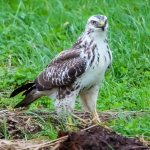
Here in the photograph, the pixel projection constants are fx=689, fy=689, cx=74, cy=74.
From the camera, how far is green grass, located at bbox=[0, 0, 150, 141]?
322 inches

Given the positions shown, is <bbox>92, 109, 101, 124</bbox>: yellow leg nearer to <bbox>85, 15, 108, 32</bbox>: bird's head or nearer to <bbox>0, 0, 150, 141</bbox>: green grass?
<bbox>0, 0, 150, 141</bbox>: green grass

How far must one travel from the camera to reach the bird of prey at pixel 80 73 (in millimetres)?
6930

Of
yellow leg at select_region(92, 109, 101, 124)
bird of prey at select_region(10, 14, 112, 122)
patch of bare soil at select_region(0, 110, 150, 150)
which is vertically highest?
bird of prey at select_region(10, 14, 112, 122)

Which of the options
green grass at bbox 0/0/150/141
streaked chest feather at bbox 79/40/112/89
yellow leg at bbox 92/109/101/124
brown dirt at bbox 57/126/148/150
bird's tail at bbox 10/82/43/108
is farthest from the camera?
green grass at bbox 0/0/150/141

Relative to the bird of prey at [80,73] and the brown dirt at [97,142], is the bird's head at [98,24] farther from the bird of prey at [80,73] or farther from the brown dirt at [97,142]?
the brown dirt at [97,142]

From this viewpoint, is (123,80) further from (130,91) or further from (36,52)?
(36,52)

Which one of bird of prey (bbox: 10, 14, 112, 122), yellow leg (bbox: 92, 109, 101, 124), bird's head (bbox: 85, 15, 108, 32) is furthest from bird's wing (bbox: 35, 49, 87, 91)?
yellow leg (bbox: 92, 109, 101, 124)

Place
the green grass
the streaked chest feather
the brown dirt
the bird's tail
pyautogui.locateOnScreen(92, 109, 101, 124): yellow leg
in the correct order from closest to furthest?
the brown dirt < the streaked chest feather < pyautogui.locateOnScreen(92, 109, 101, 124): yellow leg < the bird's tail < the green grass

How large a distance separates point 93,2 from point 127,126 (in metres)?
4.78

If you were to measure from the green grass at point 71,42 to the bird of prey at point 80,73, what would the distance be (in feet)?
1.56

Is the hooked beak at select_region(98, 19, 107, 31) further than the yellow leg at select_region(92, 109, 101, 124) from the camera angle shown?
No

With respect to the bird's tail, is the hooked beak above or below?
above

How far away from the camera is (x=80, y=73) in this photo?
6.98 m

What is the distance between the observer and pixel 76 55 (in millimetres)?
7094
